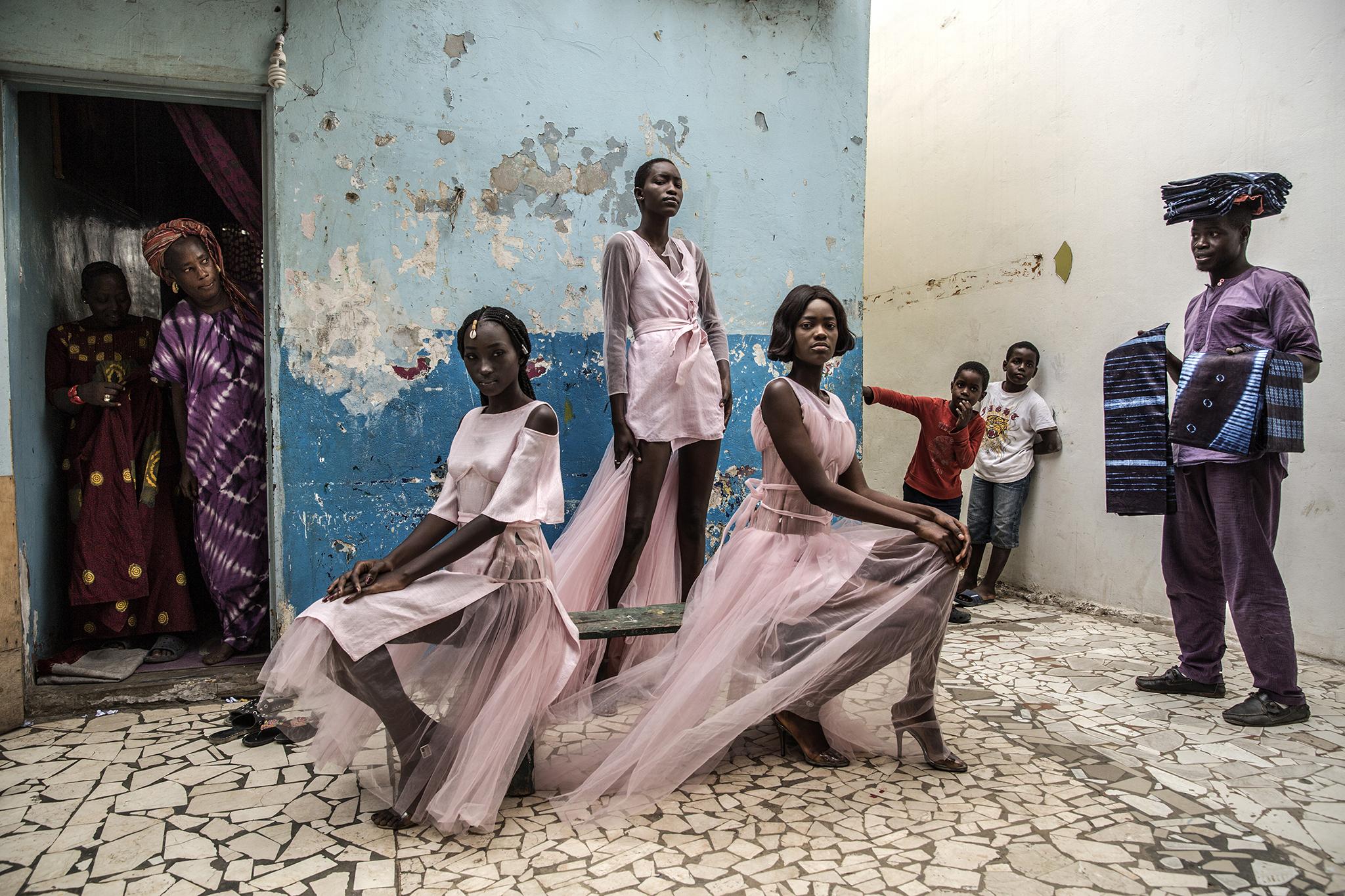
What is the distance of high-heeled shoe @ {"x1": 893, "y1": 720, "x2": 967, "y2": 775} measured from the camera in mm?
2869

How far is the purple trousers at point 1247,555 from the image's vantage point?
3.31 m

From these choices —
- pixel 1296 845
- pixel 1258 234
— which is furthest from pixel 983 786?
pixel 1258 234

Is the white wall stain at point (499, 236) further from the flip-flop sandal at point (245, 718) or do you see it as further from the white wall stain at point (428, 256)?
the flip-flop sandal at point (245, 718)

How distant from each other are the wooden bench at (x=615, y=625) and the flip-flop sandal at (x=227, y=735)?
48.4 inches

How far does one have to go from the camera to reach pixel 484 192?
4098 mm

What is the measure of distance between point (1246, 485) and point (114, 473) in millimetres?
4944

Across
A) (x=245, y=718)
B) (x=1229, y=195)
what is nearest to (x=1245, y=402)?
(x=1229, y=195)

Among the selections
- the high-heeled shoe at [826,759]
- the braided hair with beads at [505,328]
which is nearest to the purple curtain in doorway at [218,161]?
the braided hair with beads at [505,328]

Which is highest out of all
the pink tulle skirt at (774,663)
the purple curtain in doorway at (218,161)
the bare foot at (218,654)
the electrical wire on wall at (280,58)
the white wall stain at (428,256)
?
the electrical wire on wall at (280,58)

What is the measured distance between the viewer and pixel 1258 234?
4.41 m

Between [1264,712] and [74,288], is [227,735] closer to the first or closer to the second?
[74,288]

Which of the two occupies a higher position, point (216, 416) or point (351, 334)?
point (351, 334)

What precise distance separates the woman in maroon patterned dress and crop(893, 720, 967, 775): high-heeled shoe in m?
3.36

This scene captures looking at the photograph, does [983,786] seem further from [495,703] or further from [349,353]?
[349,353]
